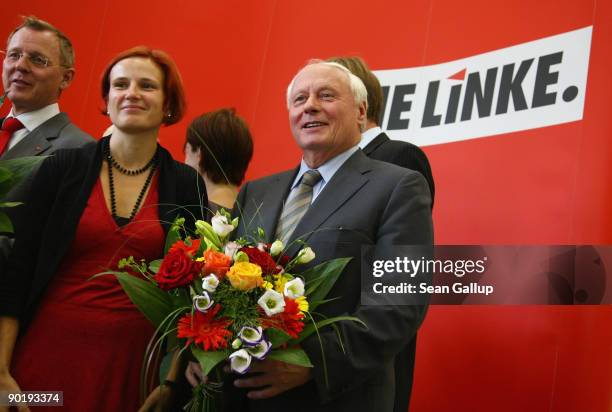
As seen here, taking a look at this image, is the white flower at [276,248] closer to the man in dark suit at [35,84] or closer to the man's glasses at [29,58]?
the man in dark suit at [35,84]

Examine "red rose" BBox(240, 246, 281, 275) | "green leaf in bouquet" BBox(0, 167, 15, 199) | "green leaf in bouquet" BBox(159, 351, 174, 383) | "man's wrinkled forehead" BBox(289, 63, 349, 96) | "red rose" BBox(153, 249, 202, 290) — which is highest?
"man's wrinkled forehead" BBox(289, 63, 349, 96)

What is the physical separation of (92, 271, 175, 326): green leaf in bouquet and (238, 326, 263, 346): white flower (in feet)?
0.73

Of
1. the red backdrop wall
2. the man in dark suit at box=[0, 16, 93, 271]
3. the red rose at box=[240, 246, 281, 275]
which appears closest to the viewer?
the red rose at box=[240, 246, 281, 275]

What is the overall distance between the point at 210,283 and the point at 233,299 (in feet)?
0.19

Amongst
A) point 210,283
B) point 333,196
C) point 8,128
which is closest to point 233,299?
point 210,283

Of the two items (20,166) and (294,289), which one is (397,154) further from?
(20,166)

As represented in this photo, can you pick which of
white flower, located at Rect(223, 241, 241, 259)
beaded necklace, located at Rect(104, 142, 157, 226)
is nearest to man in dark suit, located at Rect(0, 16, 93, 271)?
beaded necklace, located at Rect(104, 142, 157, 226)

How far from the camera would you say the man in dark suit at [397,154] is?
236 centimetres

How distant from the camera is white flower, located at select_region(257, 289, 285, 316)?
156 centimetres

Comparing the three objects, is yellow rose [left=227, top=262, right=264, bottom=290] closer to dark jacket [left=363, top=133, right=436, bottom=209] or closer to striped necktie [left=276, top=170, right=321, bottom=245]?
striped necktie [left=276, top=170, right=321, bottom=245]

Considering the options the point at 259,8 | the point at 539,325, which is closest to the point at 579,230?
the point at 539,325

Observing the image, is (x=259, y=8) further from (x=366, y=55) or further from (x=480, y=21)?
(x=480, y=21)

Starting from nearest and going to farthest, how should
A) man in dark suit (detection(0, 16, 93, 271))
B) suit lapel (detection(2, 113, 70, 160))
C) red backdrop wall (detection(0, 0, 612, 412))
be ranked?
suit lapel (detection(2, 113, 70, 160))
man in dark suit (detection(0, 16, 93, 271))
red backdrop wall (detection(0, 0, 612, 412))

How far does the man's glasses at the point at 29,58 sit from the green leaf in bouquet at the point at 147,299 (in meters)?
1.28
